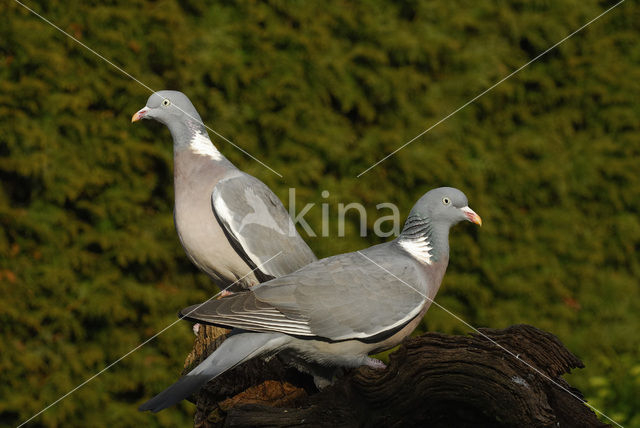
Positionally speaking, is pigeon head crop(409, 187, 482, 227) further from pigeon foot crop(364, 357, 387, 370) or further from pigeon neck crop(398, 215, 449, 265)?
pigeon foot crop(364, 357, 387, 370)

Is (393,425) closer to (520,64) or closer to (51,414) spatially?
(51,414)

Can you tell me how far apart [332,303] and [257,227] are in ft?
3.13

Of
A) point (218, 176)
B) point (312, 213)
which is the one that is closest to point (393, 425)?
point (218, 176)

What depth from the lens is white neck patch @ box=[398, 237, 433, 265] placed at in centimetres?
314

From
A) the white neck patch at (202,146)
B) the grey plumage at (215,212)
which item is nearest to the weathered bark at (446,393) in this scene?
the grey plumage at (215,212)

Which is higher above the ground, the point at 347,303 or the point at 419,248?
the point at 419,248

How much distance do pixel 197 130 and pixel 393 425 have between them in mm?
1883

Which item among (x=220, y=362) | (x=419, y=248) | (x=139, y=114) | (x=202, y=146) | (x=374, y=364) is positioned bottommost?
(x=374, y=364)

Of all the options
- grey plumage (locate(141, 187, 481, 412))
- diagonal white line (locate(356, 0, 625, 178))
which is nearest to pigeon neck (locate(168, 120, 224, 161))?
grey plumage (locate(141, 187, 481, 412))

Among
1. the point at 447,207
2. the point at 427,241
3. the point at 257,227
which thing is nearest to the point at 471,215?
the point at 447,207

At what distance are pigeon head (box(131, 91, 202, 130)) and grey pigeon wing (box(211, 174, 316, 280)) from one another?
424mm

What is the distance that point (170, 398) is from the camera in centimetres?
250

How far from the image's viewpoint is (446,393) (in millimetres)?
3016

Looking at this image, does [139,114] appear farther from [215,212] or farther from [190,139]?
[215,212]
